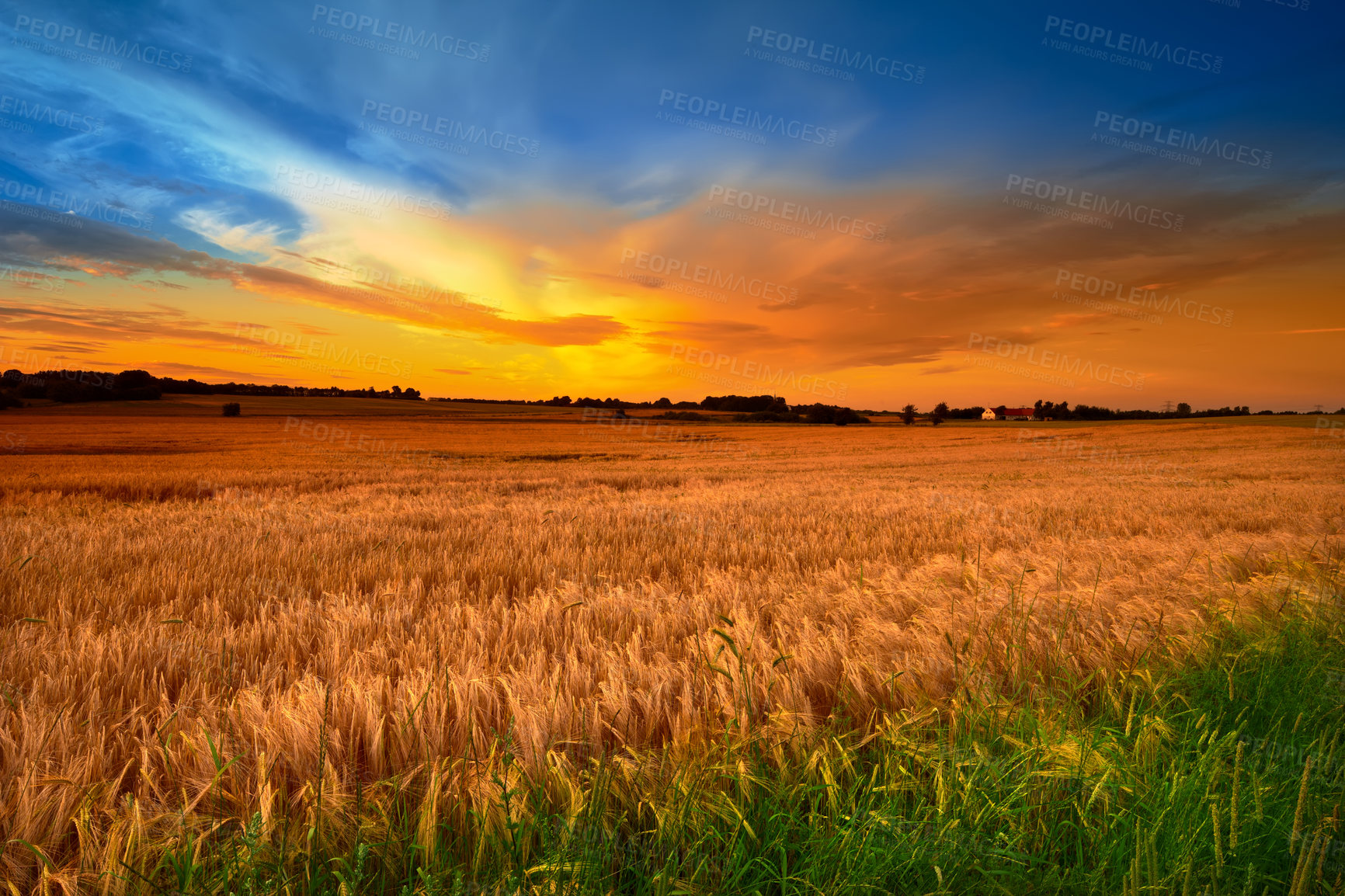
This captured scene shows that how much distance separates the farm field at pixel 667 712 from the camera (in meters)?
1.47

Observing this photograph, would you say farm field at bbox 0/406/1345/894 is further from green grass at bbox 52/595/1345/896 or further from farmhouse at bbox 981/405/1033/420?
farmhouse at bbox 981/405/1033/420

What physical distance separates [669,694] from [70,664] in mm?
2924

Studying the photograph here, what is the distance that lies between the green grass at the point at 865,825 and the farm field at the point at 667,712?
14 mm

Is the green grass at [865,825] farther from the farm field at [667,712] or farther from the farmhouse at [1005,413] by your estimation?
the farmhouse at [1005,413]

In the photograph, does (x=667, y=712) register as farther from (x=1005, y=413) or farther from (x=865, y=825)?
(x=1005, y=413)

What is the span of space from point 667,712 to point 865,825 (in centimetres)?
96

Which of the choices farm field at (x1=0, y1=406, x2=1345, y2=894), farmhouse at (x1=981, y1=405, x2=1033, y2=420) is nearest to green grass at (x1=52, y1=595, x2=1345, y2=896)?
farm field at (x1=0, y1=406, x2=1345, y2=894)

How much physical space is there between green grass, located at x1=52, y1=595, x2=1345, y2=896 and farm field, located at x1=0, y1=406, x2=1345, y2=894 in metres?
0.01

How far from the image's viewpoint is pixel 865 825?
1.47 meters

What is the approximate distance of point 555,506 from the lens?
370 inches

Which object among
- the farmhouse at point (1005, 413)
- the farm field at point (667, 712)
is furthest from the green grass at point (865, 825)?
the farmhouse at point (1005, 413)

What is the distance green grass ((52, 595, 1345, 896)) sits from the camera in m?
1.39

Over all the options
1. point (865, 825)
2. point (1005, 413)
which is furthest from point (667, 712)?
point (1005, 413)

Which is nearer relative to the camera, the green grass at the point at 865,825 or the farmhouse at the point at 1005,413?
the green grass at the point at 865,825
